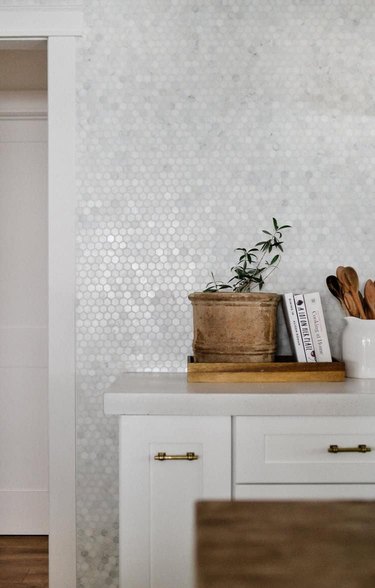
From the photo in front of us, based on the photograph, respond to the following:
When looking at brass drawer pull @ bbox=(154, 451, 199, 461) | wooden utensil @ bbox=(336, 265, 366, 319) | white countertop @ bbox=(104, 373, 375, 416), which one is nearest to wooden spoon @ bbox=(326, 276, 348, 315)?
wooden utensil @ bbox=(336, 265, 366, 319)

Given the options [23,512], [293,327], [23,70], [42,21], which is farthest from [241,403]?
[23,70]

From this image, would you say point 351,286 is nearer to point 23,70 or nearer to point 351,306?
point 351,306

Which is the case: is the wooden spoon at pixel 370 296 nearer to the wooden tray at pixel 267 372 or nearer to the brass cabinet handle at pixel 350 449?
the wooden tray at pixel 267 372

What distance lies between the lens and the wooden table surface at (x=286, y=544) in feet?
2.72

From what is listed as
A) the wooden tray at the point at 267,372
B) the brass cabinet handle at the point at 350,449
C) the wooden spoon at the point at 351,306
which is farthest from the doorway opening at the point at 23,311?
the brass cabinet handle at the point at 350,449

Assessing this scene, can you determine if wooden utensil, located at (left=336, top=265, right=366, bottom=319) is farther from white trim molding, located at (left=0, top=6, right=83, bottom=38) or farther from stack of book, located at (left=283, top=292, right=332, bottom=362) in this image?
white trim molding, located at (left=0, top=6, right=83, bottom=38)

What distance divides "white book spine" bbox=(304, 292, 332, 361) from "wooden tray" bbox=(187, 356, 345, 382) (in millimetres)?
95

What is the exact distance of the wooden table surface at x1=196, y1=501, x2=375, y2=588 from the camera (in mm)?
829

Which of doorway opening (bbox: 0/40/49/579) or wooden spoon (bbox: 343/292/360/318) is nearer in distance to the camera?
wooden spoon (bbox: 343/292/360/318)

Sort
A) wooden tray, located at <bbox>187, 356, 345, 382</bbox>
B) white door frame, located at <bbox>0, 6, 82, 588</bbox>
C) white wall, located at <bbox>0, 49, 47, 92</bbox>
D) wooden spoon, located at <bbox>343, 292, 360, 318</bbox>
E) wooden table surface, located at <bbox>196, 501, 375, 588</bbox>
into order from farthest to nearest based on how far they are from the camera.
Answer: white wall, located at <bbox>0, 49, 47, 92</bbox>
white door frame, located at <bbox>0, 6, 82, 588</bbox>
wooden spoon, located at <bbox>343, 292, 360, 318</bbox>
wooden tray, located at <bbox>187, 356, 345, 382</bbox>
wooden table surface, located at <bbox>196, 501, 375, 588</bbox>

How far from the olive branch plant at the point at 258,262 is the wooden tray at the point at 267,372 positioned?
1.11 ft

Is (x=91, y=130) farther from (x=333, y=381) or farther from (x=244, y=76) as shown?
(x=333, y=381)

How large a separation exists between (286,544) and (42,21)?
203 cm

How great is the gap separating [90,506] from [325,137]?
5.12ft
